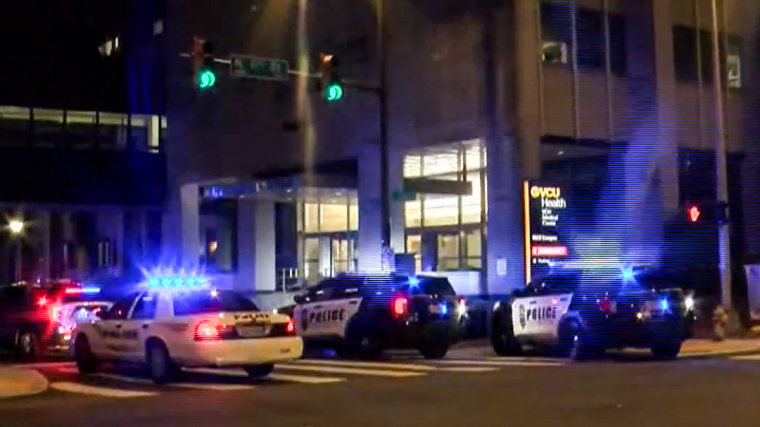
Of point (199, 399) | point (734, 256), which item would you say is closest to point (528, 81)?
point (734, 256)

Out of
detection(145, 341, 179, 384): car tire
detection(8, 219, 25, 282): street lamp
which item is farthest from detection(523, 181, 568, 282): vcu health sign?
detection(8, 219, 25, 282): street lamp

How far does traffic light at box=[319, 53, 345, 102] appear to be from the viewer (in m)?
23.2

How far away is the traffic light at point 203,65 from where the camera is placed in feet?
70.4

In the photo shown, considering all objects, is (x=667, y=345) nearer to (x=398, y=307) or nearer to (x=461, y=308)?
(x=461, y=308)

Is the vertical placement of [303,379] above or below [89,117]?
below

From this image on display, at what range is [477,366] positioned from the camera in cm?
1984

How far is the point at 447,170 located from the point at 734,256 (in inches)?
350

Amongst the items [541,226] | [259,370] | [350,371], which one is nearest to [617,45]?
[541,226]

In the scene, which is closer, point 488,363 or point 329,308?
point 488,363

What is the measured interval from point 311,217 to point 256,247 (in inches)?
93.7

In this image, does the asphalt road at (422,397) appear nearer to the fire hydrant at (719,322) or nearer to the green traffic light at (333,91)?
the fire hydrant at (719,322)

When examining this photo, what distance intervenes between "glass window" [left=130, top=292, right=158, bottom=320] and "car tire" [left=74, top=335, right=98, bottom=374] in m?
1.69

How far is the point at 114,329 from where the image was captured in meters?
19.0

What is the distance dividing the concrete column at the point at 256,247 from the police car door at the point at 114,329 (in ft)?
80.0
